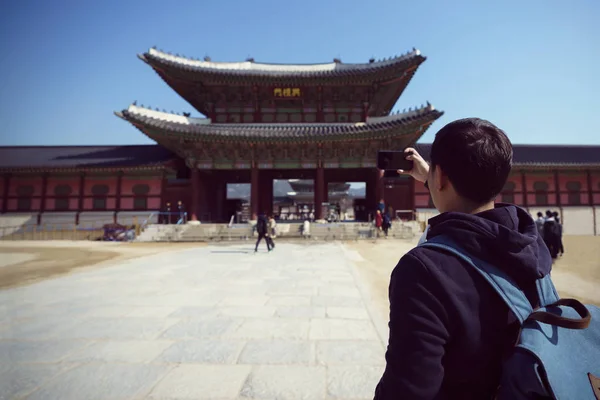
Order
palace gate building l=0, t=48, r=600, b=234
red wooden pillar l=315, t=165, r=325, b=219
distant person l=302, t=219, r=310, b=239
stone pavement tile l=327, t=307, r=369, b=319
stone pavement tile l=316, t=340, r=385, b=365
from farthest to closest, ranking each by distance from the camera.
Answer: red wooden pillar l=315, t=165, r=325, b=219, palace gate building l=0, t=48, r=600, b=234, distant person l=302, t=219, r=310, b=239, stone pavement tile l=327, t=307, r=369, b=319, stone pavement tile l=316, t=340, r=385, b=365

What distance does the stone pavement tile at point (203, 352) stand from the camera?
2.60 metres

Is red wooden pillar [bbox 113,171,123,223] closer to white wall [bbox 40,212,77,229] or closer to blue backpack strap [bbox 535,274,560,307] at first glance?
white wall [bbox 40,212,77,229]

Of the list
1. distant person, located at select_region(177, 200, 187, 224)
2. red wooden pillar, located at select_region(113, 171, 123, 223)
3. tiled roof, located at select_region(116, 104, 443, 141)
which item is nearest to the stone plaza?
tiled roof, located at select_region(116, 104, 443, 141)

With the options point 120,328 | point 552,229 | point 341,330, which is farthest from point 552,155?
point 120,328

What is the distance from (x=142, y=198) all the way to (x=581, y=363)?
66.0 ft

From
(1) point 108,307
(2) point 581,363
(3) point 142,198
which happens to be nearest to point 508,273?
(2) point 581,363

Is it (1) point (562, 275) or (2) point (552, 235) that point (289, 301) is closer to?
(1) point (562, 275)

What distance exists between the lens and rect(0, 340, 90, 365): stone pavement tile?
8.58 ft

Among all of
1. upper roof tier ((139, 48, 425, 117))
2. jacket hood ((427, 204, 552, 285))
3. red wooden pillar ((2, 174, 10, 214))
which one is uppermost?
upper roof tier ((139, 48, 425, 117))

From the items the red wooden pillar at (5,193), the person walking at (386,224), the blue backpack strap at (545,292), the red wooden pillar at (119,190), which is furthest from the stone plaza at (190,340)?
the red wooden pillar at (5,193)

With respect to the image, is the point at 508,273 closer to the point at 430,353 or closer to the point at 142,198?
the point at 430,353

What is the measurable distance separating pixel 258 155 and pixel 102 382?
15421mm

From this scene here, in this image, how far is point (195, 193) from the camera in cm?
1667

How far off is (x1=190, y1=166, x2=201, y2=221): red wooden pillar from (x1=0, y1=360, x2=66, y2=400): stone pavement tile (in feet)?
46.3
